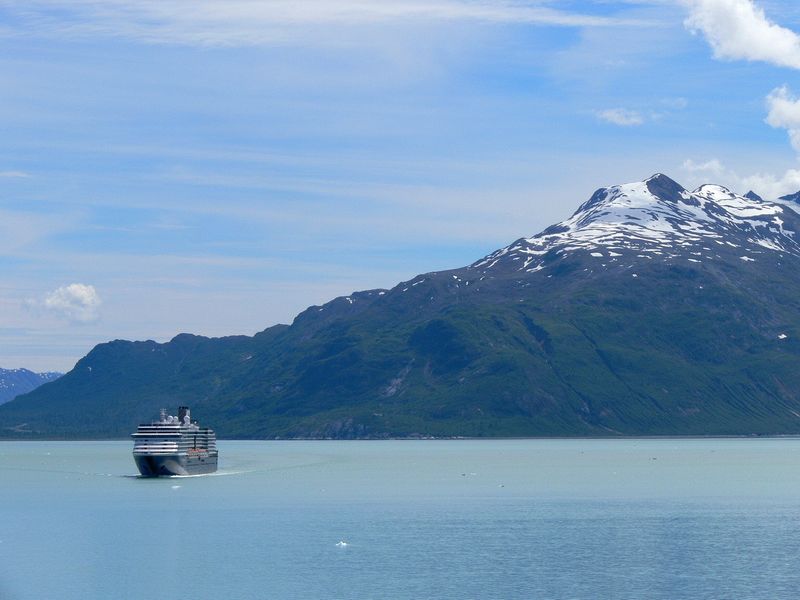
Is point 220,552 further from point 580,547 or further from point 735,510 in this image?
point 735,510

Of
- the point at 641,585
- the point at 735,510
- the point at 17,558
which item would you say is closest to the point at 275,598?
the point at 641,585

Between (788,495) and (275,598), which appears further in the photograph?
(788,495)

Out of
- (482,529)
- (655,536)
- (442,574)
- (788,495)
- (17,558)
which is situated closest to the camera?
(442,574)

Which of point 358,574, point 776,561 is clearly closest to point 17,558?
point 358,574

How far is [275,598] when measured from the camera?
95188 millimetres

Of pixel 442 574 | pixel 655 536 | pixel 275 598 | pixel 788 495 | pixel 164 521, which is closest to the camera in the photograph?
pixel 275 598

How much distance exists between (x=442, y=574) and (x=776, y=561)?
99.5 feet

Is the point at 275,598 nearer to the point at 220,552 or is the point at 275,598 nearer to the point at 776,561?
the point at 220,552

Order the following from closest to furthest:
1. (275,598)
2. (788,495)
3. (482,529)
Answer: (275,598)
(482,529)
(788,495)

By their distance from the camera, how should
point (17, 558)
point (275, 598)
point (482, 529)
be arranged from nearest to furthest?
1. point (275, 598)
2. point (17, 558)
3. point (482, 529)

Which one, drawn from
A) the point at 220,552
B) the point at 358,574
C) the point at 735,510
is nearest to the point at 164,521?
the point at 220,552

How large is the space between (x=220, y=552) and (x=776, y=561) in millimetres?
52796

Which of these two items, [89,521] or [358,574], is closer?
[358,574]

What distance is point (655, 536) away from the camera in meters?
133
